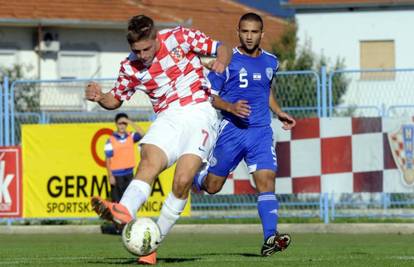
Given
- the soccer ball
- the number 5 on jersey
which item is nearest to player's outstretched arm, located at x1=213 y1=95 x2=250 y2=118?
the number 5 on jersey

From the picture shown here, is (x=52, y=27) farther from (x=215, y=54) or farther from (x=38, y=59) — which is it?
(x=215, y=54)

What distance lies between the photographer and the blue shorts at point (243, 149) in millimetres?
12000

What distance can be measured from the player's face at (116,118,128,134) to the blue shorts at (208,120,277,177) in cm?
725

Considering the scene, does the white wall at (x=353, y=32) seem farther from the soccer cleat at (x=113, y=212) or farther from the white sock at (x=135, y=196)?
the soccer cleat at (x=113, y=212)

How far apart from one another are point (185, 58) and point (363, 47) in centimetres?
2868

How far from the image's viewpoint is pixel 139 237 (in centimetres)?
954

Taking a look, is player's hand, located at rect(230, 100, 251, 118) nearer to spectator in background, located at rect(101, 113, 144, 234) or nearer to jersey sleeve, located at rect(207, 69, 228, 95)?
jersey sleeve, located at rect(207, 69, 228, 95)

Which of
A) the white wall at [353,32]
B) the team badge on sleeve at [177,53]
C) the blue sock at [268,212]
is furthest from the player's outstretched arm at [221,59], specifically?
the white wall at [353,32]

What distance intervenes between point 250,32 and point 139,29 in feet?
7.31

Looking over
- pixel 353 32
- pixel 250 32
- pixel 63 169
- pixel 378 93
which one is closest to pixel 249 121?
pixel 250 32

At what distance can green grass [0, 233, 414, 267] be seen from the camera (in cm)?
1078

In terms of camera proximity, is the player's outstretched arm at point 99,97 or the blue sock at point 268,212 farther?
the blue sock at point 268,212

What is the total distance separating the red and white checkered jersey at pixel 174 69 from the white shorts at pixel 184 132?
0.36ft

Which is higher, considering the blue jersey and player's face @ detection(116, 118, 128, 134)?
the blue jersey
